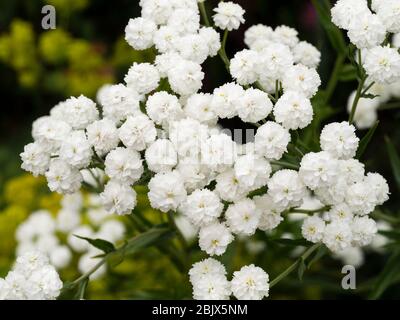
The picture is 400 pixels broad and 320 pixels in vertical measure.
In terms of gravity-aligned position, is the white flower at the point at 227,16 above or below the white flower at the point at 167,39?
above

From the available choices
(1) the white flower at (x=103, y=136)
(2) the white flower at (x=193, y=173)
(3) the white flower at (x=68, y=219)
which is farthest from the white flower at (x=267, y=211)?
(3) the white flower at (x=68, y=219)

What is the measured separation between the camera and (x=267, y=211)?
5.60 feet

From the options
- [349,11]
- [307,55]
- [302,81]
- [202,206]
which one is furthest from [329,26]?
[202,206]

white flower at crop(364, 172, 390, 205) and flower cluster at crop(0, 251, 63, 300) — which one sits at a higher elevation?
white flower at crop(364, 172, 390, 205)

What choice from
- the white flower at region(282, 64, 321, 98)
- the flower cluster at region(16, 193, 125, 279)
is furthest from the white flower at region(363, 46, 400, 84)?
the flower cluster at region(16, 193, 125, 279)

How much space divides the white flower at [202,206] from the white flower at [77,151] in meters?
0.28

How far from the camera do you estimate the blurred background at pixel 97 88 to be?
108 inches

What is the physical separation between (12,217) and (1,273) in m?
0.33

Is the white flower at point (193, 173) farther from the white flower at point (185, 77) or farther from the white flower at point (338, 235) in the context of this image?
the white flower at point (338, 235)

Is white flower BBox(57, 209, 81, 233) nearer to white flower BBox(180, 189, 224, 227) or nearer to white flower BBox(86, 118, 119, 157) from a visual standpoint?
white flower BBox(86, 118, 119, 157)

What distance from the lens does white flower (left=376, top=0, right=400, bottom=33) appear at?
5.81 ft

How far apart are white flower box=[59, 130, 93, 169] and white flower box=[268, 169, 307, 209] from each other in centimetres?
45

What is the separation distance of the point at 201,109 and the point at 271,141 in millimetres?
193

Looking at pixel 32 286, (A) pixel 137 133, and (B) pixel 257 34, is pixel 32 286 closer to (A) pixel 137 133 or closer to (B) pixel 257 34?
(A) pixel 137 133
